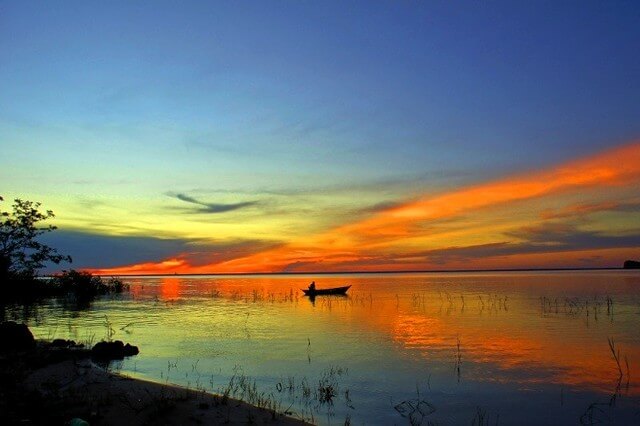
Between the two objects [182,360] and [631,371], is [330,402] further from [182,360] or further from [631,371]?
[631,371]

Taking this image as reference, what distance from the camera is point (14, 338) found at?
81.9 feet

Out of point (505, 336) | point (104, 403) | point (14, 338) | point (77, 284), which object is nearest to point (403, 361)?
point (505, 336)

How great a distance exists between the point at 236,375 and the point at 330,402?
6.71 meters

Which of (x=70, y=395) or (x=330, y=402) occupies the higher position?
(x=70, y=395)

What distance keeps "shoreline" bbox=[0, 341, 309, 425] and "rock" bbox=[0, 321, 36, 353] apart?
6194mm

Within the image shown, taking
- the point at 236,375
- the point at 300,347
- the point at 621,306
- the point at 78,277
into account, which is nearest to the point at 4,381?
the point at 236,375

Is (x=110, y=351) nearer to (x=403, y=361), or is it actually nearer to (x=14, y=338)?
(x=14, y=338)

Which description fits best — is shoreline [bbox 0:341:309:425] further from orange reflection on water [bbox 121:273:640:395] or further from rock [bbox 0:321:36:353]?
orange reflection on water [bbox 121:273:640:395]

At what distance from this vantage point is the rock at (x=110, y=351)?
26.4 m

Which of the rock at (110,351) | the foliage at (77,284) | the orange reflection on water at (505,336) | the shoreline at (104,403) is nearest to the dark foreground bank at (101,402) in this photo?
the shoreline at (104,403)

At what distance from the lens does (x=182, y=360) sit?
27844 millimetres

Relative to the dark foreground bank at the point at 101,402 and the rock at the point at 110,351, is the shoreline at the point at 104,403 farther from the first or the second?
the rock at the point at 110,351

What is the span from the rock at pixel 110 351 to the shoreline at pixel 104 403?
7405 mm

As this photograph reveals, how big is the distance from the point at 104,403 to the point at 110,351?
561 inches
